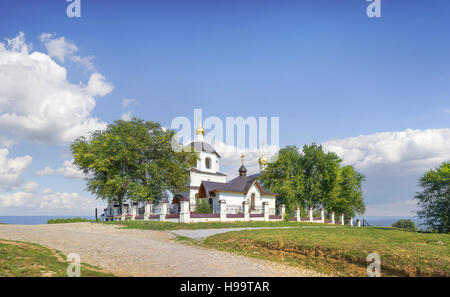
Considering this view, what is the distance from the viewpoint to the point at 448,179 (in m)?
22.2

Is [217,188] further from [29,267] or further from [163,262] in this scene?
[29,267]

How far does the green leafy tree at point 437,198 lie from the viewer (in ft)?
72.3

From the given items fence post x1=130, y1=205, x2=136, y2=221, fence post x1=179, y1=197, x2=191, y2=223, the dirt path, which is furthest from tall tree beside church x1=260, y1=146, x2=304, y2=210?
the dirt path

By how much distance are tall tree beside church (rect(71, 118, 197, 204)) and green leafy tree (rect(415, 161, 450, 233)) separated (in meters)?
23.9

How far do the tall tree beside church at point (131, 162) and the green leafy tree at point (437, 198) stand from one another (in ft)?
78.3

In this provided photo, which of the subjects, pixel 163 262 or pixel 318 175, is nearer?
pixel 163 262

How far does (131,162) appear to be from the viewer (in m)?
31.2

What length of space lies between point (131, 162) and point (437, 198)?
2878 cm

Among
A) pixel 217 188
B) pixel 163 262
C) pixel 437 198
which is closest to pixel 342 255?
pixel 163 262

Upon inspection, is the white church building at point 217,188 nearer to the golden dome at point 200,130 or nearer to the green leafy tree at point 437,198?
the golden dome at point 200,130

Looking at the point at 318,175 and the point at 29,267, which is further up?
the point at 318,175

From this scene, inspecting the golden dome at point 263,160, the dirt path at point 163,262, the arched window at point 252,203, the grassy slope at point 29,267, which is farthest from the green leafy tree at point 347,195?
the grassy slope at point 29,267

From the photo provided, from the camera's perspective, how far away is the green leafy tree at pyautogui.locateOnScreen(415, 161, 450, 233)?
22047 millimetres
